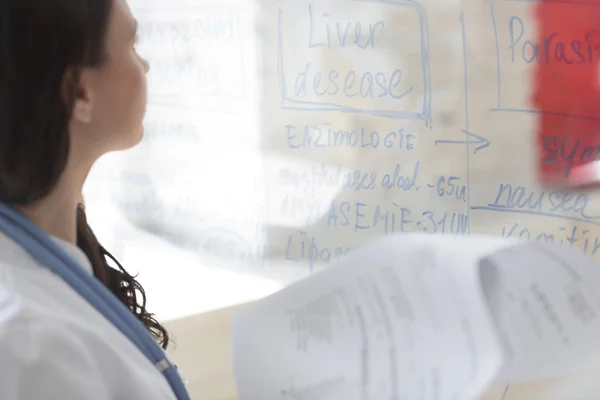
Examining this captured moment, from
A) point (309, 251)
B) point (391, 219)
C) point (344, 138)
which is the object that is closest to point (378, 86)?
Answer: point (344, 138)

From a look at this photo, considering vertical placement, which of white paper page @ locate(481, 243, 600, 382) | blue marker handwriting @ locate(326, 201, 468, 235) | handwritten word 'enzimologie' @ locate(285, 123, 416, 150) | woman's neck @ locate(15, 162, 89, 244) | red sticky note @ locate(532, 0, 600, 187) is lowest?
blue marker handwriting @ locate(326, 201, 468, 235)

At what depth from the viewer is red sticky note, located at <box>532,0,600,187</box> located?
2.56ft

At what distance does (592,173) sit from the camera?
0.79 metres

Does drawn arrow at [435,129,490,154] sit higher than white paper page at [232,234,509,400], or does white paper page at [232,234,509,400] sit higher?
drawn arrow at [435,129,490,154]

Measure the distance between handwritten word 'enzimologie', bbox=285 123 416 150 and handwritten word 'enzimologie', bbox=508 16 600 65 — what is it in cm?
21

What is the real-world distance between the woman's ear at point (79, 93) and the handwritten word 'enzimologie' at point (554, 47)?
60 centimetres

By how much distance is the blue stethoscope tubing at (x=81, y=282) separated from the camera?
53 centimetres

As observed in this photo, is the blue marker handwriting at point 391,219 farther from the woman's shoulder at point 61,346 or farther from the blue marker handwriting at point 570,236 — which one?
the woman's shoulder at point 61,346

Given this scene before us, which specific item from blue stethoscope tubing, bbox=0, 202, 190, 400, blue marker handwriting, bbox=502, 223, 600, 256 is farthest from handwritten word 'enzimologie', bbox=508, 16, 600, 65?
blue stethoscope tubing, bbox=0, 202, 190, 400

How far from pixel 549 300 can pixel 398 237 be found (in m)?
0.14

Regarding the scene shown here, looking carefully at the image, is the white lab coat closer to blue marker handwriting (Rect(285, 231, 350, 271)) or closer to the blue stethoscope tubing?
the blue stethoscope tubing

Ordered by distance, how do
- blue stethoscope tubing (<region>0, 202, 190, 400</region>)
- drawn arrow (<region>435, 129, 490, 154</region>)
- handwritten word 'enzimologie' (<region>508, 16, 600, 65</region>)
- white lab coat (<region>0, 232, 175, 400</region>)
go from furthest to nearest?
drawn arrow (<region>435, 129, 490, 154</region>) → handwritten word 'enzimologie' (<region>508, 16, 600, 65</region>) → blue stethoscope tubing (<region>0, 202, 190, 400</region>) → white lab coat (<region>0, 232, 175, 400</region>)

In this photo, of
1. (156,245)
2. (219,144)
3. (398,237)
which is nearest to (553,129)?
(398,237)

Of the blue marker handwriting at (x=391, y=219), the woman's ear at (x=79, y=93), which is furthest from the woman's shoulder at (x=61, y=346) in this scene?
the blue marker handwriting at (x=391, y=219)
